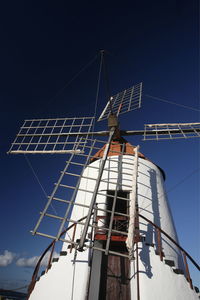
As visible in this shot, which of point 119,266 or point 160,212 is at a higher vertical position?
point 160,212

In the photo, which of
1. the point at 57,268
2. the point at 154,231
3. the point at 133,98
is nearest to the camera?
the point at 57,268

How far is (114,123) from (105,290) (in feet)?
24.0

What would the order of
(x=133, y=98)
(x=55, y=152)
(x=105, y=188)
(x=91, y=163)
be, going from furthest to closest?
(x=133, y=98) → (x=91, y=163) → (x=55, y=152) → (x=105, y=188)

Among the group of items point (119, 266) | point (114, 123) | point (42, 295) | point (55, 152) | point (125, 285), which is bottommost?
point (42, 295)

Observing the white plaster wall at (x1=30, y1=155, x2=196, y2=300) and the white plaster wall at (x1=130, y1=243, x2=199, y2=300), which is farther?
the white plaster wall at (x1=30, y1=155, x2=196, y2=300)

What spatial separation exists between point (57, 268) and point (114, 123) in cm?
711

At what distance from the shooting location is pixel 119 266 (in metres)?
5.24

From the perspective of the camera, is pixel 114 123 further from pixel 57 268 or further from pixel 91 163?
pixel 57 268

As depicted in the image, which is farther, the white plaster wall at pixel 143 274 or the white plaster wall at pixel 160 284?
the white plaster wall at pixel 143 274

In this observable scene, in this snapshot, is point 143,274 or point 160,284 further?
point 143,274

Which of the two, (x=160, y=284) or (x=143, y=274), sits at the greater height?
(x=143, y=274)

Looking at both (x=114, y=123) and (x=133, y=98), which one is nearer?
(x=114, y=123)

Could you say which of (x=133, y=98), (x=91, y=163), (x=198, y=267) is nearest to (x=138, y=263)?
(x=198, y=267)

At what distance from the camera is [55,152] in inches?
336
